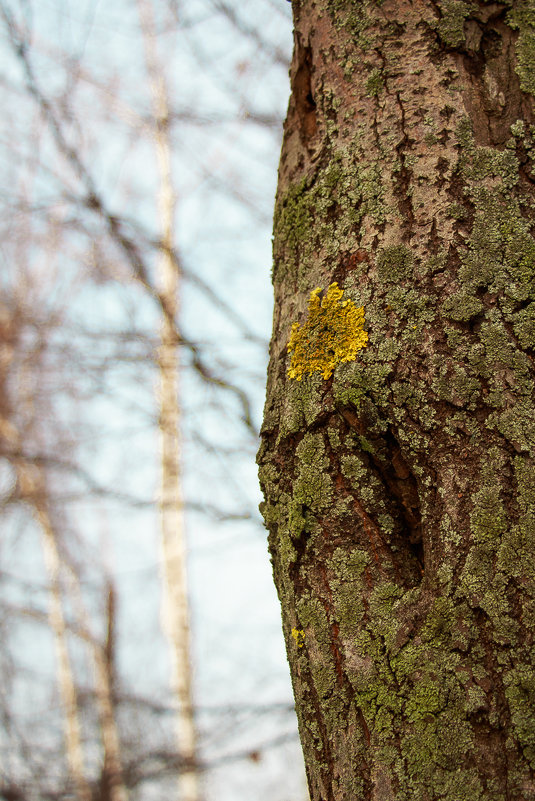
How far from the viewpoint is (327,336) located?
95 centimetres

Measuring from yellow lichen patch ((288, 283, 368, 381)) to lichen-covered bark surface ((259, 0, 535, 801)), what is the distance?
0.01 meters

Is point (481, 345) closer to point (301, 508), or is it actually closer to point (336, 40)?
point (301, 508)

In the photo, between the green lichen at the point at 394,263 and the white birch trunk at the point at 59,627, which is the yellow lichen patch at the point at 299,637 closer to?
the green lichen at the point at 394,263

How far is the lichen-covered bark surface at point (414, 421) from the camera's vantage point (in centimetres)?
76

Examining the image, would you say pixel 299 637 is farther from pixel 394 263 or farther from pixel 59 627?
pixel 59 627

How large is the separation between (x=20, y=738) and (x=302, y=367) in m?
5.32

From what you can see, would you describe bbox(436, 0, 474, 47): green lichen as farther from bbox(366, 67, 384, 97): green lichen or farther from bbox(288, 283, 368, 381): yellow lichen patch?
bbox(288, 283, 368, 381): yellow lichen patch

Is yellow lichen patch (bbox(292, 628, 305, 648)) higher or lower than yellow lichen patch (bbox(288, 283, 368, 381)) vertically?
lower

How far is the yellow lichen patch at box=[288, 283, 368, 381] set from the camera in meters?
0.92

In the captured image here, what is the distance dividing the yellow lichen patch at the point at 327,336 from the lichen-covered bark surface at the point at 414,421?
0.03 feet

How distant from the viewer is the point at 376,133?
1.00 metres

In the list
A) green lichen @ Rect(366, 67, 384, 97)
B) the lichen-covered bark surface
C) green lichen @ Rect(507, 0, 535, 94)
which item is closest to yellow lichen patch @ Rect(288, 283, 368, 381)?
the lichen-covered bark surface

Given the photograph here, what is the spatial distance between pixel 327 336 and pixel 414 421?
19 centimetres

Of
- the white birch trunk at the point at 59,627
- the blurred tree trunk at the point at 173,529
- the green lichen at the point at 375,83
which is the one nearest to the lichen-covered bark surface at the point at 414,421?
the green lichen at the point at 375,83
